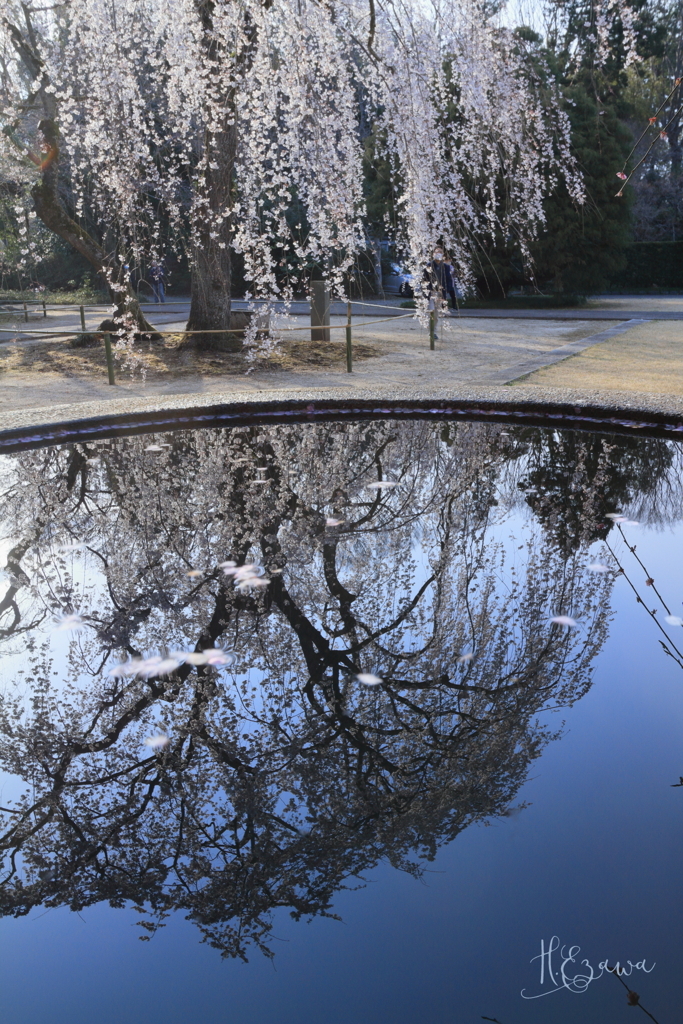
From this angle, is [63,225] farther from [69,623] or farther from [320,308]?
[69,623]

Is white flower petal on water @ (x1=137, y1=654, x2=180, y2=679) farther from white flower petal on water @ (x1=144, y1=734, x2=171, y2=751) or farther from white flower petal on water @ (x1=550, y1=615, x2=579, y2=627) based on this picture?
white flower petal on water @ (x1=550, y1=615, x2=579, y2=627)

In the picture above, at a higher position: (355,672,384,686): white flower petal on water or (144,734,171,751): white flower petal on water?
(355,672,384,686): white flower petal on water

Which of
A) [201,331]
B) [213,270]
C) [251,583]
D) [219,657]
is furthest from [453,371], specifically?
[219,657]

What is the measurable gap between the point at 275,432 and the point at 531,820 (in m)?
4.91

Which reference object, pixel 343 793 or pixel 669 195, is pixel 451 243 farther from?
pixel 669 195

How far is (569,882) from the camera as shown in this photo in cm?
216

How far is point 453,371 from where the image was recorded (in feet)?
32.7

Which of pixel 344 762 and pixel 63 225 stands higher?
pixel 63 225

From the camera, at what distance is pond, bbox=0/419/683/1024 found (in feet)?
6.39

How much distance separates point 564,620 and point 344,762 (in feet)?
4.37

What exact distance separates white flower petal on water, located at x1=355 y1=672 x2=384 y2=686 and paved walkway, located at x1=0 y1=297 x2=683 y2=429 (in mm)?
4564

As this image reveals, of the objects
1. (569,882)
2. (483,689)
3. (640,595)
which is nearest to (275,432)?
(640,595)

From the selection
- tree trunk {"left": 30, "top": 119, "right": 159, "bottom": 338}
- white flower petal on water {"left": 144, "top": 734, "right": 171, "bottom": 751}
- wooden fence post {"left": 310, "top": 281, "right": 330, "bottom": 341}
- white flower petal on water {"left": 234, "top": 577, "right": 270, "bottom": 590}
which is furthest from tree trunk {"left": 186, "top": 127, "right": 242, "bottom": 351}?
white flower petal on water {"left": 144, "top": 734, "right": 171, "bottom": 751}

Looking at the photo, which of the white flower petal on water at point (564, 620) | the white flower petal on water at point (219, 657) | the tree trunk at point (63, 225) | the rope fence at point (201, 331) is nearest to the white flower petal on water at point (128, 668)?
the white flower petal on water at point (219, 657)
